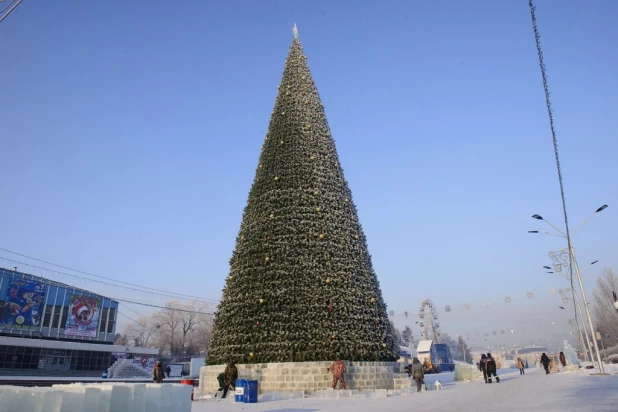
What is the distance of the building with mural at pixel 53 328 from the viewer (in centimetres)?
4159

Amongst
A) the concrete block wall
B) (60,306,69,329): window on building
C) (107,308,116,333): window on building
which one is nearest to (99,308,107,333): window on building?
(107,308,116,333): window on building

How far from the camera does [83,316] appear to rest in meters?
48.6

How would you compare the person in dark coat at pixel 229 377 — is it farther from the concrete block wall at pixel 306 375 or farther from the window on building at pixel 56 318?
the window on building at pixel 56 318

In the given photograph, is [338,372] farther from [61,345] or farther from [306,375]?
[61,345]

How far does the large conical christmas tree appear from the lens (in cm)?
1502

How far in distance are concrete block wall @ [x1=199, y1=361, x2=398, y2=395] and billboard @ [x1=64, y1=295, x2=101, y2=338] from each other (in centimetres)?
4053

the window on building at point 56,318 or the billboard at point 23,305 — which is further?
the window on building at point 56,318

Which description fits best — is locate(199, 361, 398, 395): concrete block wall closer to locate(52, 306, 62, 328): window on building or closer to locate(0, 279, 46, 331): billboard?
locate(0, 279, 46, 331): billboard

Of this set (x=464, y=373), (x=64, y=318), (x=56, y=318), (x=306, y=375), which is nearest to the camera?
(x=306, y=375)

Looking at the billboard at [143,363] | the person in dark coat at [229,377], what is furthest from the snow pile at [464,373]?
the billboard at [143,363]

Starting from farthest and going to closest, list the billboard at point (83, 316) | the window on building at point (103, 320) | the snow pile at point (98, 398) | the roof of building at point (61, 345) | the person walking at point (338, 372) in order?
the window on building at point (103, 320)
the billboard at point (83, 316)
the roof of building at point (61, 345)
the person walking at point (338, 372)
the snow pile at point (98, 398)

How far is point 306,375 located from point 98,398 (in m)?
9.20

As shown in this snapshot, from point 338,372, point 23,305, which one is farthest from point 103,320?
point 338,372

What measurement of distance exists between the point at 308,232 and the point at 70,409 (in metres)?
11.4
